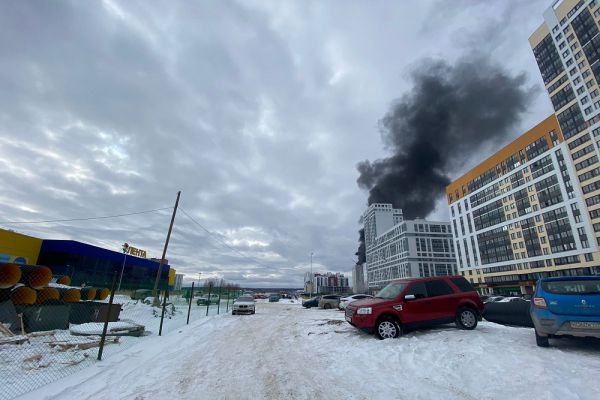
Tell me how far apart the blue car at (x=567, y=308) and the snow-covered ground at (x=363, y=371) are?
43cm

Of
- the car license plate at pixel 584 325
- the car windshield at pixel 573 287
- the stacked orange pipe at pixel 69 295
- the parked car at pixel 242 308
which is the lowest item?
the parked car at pixel 242 308

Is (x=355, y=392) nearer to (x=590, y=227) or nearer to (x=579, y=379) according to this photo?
(x=579, y=379)

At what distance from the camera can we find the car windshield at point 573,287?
615 cm

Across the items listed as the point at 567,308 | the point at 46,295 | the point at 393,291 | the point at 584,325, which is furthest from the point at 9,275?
the point at 584,325

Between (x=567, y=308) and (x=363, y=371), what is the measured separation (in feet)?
14.7

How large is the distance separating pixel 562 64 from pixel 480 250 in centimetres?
5089

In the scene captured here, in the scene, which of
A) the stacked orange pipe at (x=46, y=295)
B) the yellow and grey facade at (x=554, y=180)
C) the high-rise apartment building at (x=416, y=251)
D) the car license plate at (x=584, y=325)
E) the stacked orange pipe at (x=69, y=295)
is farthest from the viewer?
the high-rise apartment building at (x=416, y=251)

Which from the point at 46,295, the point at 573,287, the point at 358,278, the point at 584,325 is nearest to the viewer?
the point at 584,325

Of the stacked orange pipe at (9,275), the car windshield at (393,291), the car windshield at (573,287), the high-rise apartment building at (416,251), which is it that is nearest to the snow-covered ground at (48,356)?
the stacked orange pipe at (9,275)

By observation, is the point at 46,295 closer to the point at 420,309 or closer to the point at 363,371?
the point at 363,371

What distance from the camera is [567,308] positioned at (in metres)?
6.07

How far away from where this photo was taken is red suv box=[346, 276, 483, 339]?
881cm

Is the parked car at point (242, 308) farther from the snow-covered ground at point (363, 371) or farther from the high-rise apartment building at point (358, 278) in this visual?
the high-rise apartment building at point (358, 278)

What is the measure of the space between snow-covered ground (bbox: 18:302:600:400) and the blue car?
0.43 m
